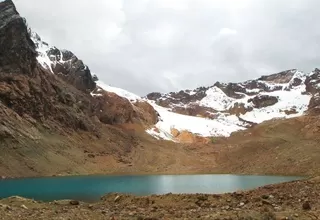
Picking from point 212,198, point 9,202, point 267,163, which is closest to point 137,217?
point 212,198

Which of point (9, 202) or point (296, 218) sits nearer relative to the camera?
point (296, 218)

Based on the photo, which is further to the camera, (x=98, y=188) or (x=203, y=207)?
(x=98, y=188)

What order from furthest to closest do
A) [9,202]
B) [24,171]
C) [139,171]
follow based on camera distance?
[139,171]
[24,171]
[9,202]

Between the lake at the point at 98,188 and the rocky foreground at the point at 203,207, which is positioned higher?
the lake at the point at 98,188

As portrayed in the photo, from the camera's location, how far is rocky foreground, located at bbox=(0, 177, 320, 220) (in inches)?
683

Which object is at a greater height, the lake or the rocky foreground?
the lake

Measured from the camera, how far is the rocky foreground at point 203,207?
57.0 feet

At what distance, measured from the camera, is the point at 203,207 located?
22500 mm

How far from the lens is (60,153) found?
171625mm

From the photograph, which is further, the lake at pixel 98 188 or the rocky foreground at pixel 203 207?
the lake at pixel 98 188

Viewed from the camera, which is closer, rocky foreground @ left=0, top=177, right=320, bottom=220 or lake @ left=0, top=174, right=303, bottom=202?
rocky foreground @ left=0, top=177, right=320, bottom=220

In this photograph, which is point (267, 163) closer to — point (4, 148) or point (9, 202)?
point (4, 148)

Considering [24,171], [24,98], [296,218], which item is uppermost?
[24,98]

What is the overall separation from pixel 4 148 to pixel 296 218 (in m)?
143
